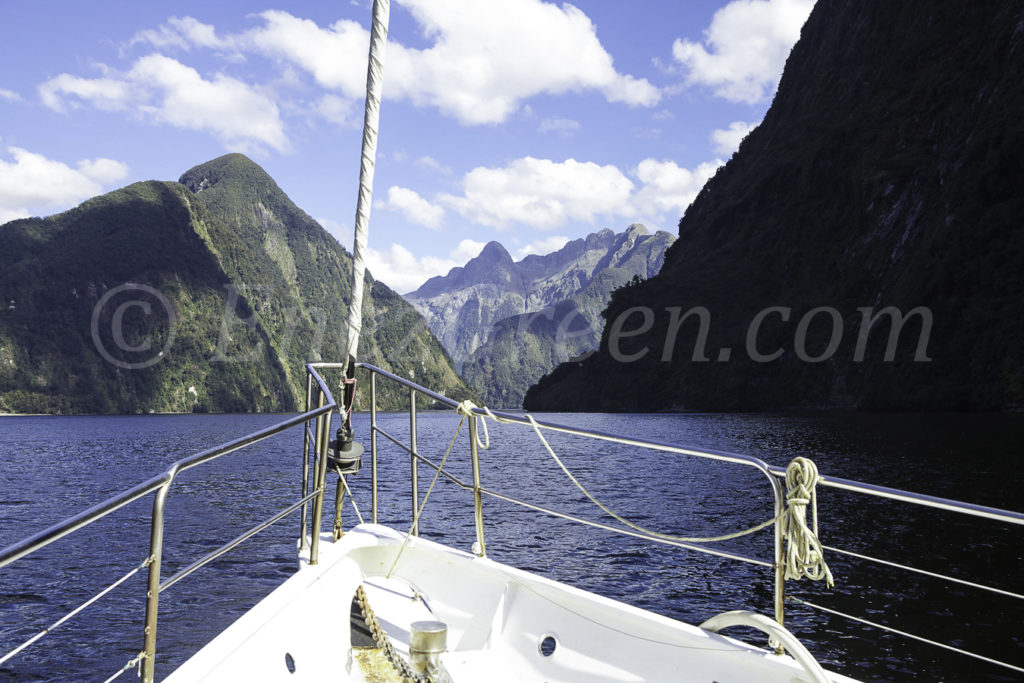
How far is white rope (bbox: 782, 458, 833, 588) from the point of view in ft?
9.82

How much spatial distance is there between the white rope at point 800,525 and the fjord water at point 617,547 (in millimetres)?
2646

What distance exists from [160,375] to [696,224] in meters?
125

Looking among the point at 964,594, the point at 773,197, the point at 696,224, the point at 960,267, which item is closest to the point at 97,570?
the point at 964,594

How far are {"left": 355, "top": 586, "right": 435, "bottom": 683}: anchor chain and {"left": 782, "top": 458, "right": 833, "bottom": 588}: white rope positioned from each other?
1968 mm

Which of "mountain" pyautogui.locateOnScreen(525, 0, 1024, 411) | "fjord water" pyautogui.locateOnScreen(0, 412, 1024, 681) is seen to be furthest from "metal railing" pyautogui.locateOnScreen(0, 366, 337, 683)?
"mountain" pyautogui.locateOnScreen(525, 0, 1024, 411)

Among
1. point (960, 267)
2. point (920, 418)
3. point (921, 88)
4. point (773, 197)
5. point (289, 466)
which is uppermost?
point (921, 88)

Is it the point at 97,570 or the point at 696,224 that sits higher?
the point at 696,224

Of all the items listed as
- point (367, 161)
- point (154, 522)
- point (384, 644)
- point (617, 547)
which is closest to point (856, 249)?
point (617, 547)

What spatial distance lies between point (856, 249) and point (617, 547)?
3131 inches

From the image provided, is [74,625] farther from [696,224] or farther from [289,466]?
[696,224]

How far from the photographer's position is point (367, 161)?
443cm

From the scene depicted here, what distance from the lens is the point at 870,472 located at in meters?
30.3

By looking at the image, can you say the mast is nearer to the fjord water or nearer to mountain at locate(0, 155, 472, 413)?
the fjord water

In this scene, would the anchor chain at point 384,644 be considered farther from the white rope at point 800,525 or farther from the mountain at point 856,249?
the mountain at point 856,249
